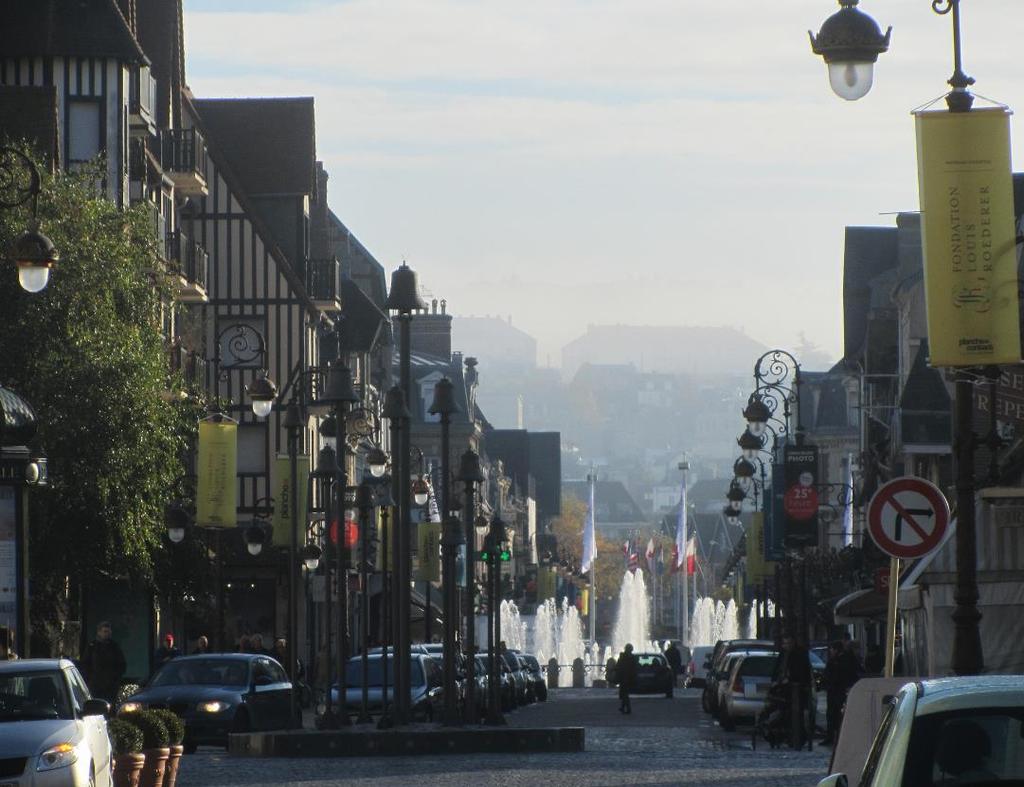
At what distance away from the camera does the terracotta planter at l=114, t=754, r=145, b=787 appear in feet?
65.7

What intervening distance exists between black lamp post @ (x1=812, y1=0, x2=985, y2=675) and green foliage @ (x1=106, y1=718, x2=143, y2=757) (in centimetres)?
652

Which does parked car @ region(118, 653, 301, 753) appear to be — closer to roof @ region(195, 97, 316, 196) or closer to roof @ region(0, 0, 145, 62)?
roof @ region(0, 0, 145, 62)

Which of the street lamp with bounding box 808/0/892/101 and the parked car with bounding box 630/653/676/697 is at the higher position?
the street lamp with bounding box 808/0/892/101

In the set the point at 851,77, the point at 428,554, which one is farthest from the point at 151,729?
the point at 428,554

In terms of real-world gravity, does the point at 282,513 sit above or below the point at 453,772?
above

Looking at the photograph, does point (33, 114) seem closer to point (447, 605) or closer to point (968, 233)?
point (447, 605)

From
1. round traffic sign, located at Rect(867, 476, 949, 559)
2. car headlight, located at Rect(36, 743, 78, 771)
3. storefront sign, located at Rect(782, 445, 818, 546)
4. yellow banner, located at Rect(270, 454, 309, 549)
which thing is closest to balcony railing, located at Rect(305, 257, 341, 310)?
storefront sign, located at Rect(782, 445, 818, 546)

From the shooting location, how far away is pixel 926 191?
59.9ft

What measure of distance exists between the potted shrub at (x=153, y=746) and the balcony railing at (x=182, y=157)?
34767mm

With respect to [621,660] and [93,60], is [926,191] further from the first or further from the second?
[621,660]

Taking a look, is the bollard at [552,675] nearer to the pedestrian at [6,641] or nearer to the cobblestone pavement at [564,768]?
the cobblestone pavement at [564,768]

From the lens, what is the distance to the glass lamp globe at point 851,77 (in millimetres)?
17031

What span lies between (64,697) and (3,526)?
6.13 metres

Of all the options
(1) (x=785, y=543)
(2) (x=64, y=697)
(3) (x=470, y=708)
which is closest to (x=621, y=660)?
(1) (x=785, y=543)
